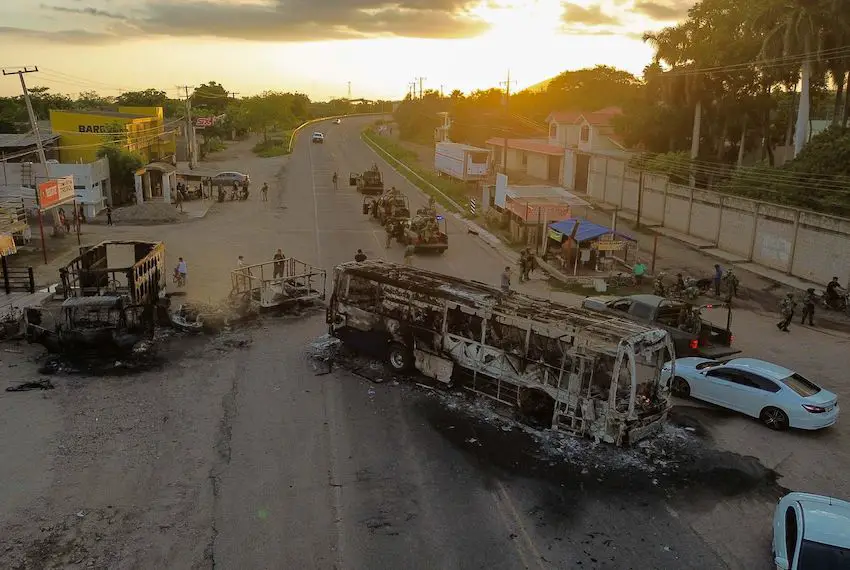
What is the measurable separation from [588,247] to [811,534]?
21.4 m

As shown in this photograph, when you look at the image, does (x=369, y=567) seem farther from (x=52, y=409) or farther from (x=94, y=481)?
(x=52, y=409)

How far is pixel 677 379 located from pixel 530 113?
104 m

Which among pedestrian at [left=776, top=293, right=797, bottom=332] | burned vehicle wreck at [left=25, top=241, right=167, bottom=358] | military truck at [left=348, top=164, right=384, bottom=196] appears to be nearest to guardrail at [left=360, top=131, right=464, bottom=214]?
military truck at [left=348, top=164, right=384, bottom=196]

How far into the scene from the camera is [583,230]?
97.7 ft

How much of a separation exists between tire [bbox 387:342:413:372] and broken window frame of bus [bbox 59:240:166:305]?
294 inches

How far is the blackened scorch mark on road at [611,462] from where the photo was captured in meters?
12.3

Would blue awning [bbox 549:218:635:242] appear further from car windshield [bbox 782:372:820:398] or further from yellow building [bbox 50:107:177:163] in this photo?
yellow building [bbox 50:107:177:163]

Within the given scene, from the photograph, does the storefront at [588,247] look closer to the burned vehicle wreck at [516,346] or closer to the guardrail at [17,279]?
the burned vehicle wreck at [516,346]

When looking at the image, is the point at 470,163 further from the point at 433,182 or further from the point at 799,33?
the point at 799,33

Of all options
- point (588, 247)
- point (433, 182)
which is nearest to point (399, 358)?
point (588, 247)

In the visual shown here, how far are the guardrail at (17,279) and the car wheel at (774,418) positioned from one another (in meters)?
23.7

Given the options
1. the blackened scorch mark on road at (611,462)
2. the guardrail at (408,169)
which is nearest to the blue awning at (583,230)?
the blackened scorch mark on road at (611,462)

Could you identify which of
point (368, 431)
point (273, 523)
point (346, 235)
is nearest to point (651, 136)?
point (346, 235)

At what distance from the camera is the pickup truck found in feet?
59.5
